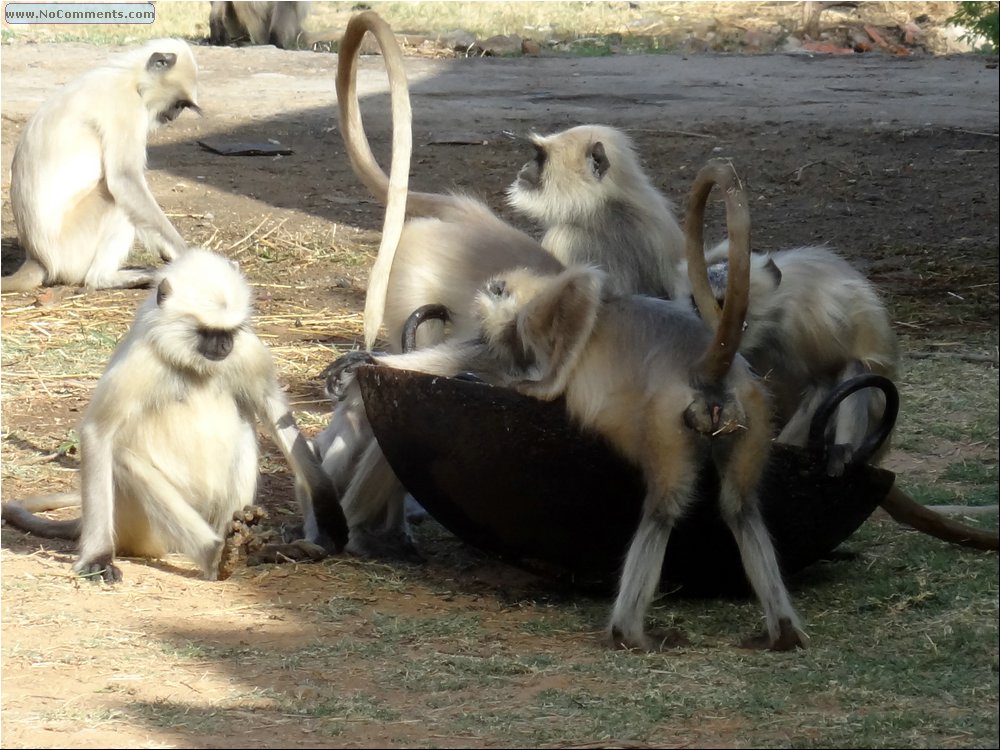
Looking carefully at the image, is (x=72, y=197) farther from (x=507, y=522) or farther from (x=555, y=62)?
(x=555, y=62)

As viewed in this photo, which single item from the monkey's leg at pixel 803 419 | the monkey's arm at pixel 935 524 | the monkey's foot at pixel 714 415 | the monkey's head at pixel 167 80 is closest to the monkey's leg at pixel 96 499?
the monkey's foot at pixel 714 415

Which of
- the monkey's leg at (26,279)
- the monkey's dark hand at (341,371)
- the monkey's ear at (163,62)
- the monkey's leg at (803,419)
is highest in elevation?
the monkey's ear at (163,62)

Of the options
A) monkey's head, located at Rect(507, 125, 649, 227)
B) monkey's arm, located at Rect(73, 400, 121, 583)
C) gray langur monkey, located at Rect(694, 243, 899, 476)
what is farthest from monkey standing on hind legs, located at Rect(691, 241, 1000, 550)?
monkey's arm, located at Rect(73, 400, 121, 583)

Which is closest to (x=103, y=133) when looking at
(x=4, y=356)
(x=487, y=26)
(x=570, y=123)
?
(x=4, y=356)

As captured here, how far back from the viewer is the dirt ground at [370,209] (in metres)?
3.54

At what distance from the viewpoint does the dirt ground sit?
3537 millimetres

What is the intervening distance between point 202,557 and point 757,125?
872 centimetres

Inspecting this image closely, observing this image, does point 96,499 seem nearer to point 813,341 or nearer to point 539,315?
point 539,315

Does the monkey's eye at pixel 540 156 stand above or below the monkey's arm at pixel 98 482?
above

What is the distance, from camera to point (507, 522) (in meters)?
4.20

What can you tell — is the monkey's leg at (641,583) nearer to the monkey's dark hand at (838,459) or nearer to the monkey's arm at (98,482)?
the monkey's dark hand at (838,459)

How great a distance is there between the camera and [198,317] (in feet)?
15.0

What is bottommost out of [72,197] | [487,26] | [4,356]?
[4,356]

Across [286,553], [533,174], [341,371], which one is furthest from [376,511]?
[533,174]
